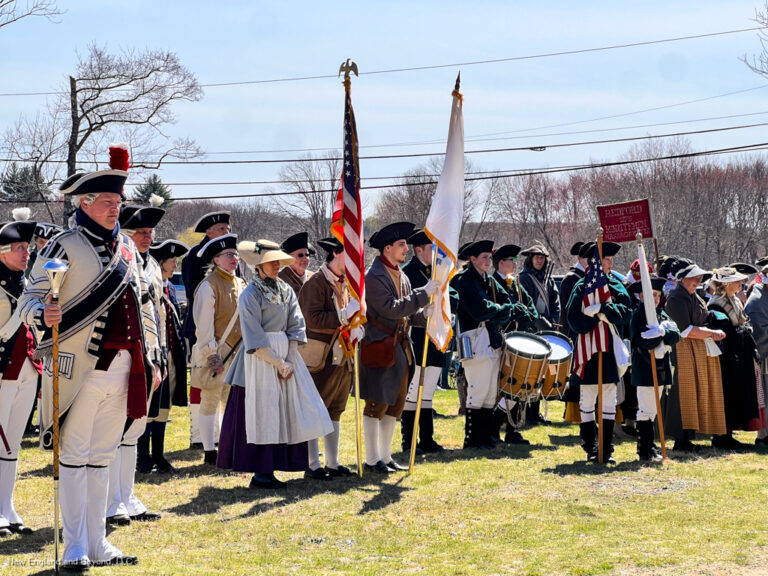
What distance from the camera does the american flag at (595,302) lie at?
910 cm

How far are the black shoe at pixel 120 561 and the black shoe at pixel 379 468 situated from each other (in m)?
3.38

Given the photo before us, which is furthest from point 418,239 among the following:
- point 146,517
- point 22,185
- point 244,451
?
point 22,185

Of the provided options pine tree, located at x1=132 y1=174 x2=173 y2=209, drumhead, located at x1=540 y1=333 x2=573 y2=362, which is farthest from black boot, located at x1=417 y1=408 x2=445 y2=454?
pine tree, located at x1=132 y1=174 x2=173 y2=209

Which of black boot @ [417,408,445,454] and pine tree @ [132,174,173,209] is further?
pine tree @ [132,174,173,209]

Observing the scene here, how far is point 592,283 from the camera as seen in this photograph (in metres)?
9.16

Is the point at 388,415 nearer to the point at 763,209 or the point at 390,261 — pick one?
the point at 390,261

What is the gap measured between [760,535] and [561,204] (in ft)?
169

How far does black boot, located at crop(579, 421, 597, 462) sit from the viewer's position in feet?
30.4

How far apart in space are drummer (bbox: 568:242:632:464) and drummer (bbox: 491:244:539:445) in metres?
0.93

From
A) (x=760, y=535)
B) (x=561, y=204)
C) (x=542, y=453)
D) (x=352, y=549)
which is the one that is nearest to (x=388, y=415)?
(x=542, y=453)

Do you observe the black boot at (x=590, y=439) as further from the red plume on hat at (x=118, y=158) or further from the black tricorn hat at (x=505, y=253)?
the red plume on hat at (x=118, y=158)

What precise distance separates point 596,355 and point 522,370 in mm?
902

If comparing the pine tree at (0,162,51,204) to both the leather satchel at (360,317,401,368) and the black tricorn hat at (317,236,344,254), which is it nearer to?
the black tricorn hat at (317,236,344,254)

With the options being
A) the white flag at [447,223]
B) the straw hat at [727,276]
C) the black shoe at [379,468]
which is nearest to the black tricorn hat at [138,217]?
the white flag at [447,223]
